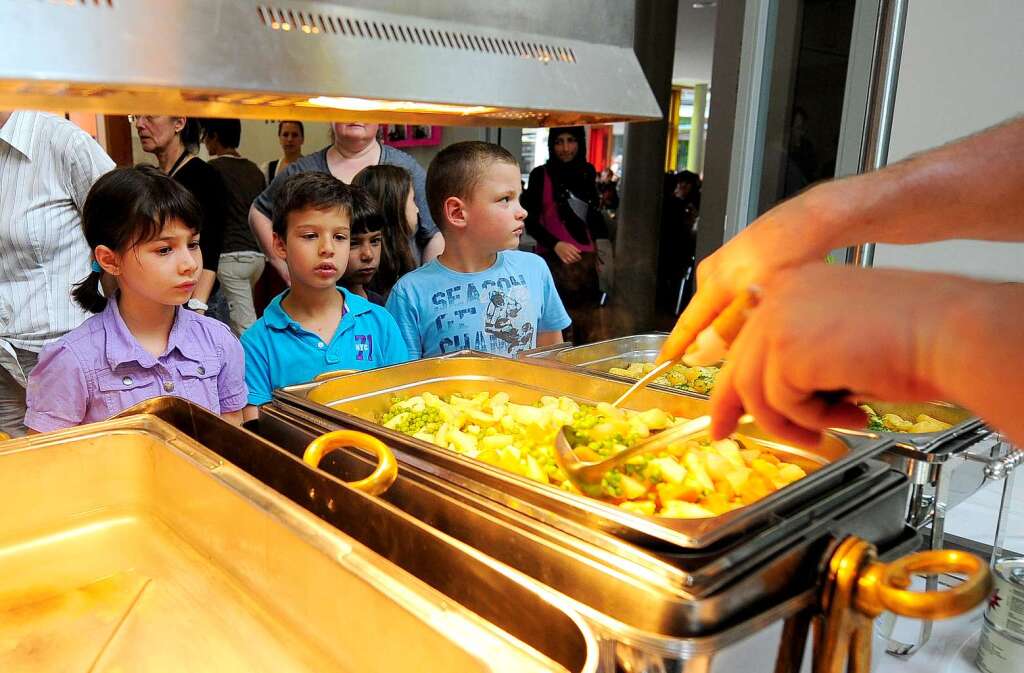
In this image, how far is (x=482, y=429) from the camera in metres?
1.33

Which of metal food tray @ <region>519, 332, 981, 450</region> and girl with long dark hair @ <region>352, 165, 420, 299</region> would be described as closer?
metal food tray @ <region>519, 332, 981, 450</region>

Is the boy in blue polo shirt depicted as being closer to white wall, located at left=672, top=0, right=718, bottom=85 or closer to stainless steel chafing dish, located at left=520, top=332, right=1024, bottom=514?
stainless steel chafing dish, located at left=520, top=332, right=1024, bottom=514

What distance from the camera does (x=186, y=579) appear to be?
2.97ft

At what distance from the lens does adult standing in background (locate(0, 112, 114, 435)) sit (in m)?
2.12

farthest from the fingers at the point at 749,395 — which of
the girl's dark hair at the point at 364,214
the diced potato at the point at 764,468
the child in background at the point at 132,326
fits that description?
the girl's dark hair at the point at 364,214

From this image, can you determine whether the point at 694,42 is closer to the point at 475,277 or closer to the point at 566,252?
the point at 566,252

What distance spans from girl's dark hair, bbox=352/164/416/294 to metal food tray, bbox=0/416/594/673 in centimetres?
170

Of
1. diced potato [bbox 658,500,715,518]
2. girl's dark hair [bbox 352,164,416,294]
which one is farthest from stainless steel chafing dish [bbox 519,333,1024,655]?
girl's dark hair [bbox 352,164,416,294]

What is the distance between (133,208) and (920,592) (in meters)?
1.55

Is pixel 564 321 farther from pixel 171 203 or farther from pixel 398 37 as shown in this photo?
pixel 398 37

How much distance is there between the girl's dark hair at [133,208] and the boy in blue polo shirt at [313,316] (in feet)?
1.08

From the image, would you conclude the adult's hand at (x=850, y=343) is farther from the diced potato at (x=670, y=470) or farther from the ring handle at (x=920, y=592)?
the diced potato at (x=670, y=470)

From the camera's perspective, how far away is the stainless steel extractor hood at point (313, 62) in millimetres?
546

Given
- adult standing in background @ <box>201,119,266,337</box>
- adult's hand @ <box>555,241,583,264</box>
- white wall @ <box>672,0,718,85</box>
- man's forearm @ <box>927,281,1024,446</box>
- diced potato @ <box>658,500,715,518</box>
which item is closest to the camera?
man's forearm @ <box>927,281,1024,446</box>
